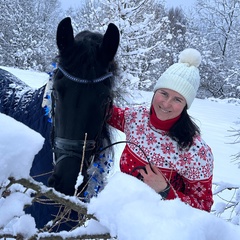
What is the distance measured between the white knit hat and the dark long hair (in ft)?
0.36

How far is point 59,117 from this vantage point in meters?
1.60

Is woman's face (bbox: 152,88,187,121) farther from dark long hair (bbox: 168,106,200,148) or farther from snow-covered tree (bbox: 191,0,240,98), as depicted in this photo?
snow-covered tree (bbox: 191,0,240,98)

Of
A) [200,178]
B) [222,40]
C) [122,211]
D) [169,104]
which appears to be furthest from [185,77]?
[222,40]

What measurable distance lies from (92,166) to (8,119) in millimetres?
1255

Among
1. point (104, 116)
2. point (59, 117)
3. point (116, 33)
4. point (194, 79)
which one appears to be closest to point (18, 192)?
point (59, 117)

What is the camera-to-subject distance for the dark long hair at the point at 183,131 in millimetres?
1844

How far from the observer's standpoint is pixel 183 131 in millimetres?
1870

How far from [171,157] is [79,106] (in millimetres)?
679

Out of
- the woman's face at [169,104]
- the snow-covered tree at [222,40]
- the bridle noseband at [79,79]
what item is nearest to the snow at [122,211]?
the bridle noseband at [79,79]

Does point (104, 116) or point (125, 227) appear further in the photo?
point (104, 116)

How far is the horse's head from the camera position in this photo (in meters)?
1.53

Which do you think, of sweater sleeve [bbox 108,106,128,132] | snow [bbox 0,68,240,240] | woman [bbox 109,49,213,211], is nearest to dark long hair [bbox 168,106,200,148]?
woman [bbox 109,49,213,211]

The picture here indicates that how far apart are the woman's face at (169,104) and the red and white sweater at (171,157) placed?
0.33 ft

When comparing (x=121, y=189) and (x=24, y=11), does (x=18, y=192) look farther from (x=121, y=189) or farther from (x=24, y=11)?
(x=24, y=11)
